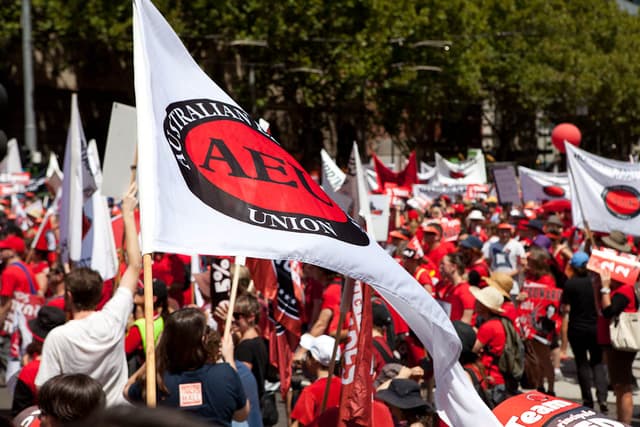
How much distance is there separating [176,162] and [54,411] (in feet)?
3.70

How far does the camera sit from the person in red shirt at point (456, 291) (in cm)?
875

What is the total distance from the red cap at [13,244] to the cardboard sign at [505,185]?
38.4 feet

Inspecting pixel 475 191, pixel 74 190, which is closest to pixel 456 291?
pixel 74 190

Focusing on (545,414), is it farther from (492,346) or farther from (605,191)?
(605,191)

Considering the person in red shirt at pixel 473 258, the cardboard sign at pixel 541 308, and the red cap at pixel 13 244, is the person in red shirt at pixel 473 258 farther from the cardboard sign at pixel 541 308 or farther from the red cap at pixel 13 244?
the red cap at pixel 13 244

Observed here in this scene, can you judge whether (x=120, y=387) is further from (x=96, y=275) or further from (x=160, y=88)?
(x=160, y=88)

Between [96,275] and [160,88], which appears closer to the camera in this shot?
[160,88]

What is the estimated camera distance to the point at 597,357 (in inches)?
379

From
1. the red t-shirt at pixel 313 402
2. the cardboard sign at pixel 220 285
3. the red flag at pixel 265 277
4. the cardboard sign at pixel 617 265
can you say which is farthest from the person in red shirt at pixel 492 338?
the red t-shirt at pixel 313 402

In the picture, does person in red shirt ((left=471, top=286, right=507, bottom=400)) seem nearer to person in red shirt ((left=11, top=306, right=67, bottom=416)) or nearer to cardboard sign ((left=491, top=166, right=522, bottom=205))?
person in red shirt ((left=11, top=306, right=67, bottom=416))

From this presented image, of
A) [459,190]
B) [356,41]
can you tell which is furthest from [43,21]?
[459,190]

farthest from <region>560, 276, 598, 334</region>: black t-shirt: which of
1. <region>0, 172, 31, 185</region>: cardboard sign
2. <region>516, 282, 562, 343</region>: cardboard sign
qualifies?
<region>0, 172, 31, 185</region>: cardboard sign

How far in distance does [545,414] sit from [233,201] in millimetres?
1489

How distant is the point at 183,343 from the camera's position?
4656 millimetres
